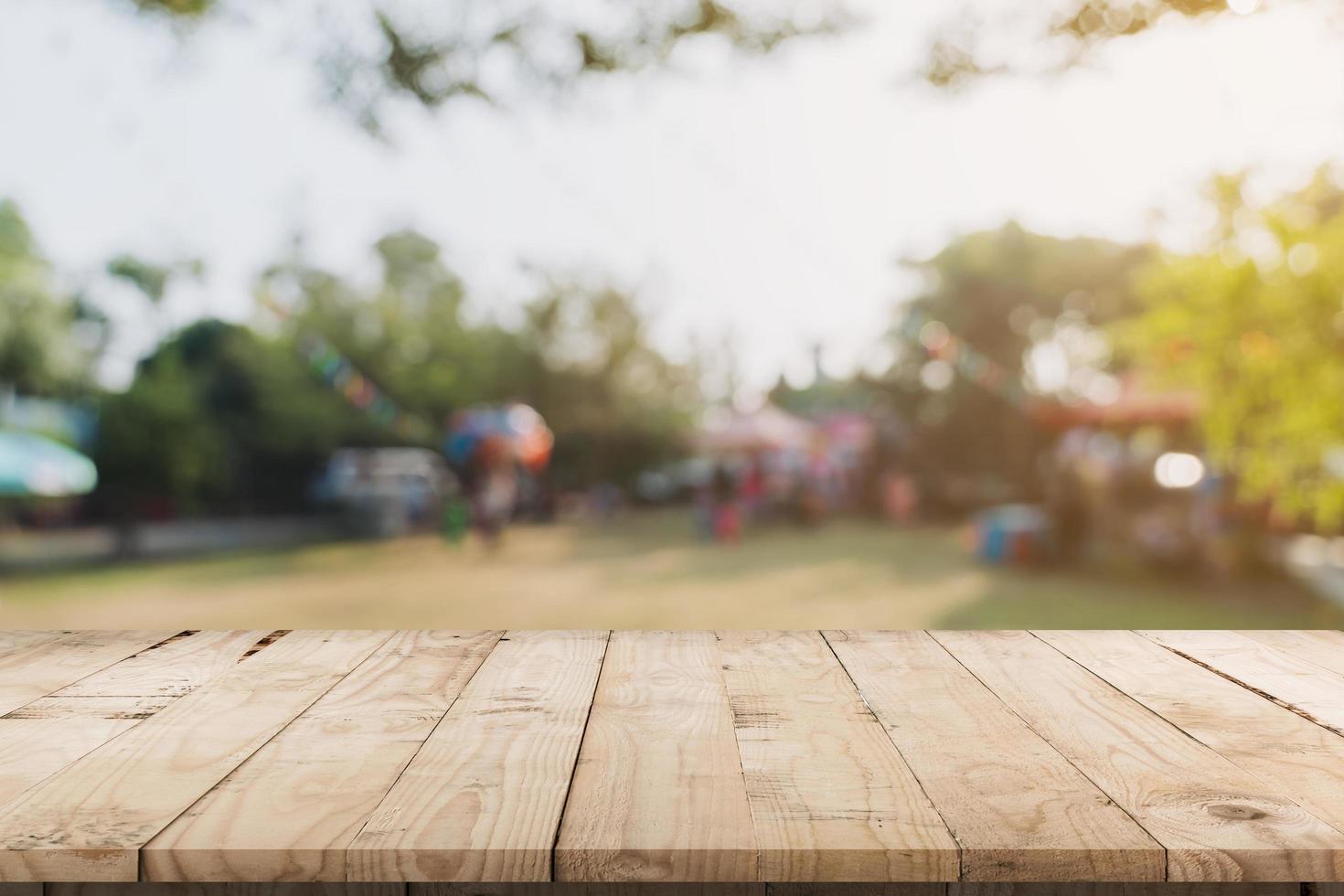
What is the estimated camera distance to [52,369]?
6867 mm

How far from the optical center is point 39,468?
7.42 meters

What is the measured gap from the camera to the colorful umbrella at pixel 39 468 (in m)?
7.25

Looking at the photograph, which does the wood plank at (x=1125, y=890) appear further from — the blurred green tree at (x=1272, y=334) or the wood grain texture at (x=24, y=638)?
the blurred green tree at (x=1272, y=334)

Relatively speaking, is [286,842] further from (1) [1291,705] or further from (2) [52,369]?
(2) [52,369]

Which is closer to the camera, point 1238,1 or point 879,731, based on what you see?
point 879,731

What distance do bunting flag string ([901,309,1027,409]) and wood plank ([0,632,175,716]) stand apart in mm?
8301

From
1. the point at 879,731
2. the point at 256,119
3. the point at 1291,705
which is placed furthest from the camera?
the point at 256,119

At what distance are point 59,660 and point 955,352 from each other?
28.5ft

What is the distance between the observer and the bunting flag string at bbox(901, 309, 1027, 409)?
29.6ft

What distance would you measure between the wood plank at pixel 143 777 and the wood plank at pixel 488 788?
0.45 ft

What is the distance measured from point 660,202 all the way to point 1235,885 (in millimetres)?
4435

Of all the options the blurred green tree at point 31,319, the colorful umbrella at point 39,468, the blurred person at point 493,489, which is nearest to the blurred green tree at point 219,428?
the colorful umbrella at point 39,468

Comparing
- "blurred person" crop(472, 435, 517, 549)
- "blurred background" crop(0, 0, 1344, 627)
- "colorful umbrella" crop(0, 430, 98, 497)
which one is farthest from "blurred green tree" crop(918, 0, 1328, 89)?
"colorful umbrella" crop(0, 430, 98, 497)

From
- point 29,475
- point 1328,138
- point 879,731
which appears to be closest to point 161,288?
point 29,475
